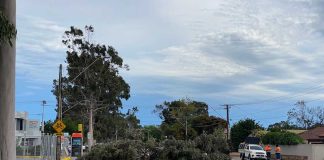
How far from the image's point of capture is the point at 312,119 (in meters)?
110


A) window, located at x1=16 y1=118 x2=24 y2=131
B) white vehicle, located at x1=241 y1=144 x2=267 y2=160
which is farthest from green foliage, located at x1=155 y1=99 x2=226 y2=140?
white vehicle, located at x1=241 y1=144 x2=267 y2=160

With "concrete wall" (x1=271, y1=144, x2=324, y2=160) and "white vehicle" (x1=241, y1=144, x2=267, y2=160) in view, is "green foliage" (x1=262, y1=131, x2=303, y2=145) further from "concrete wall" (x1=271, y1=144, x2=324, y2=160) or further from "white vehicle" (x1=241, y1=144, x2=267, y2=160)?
"white vehicle" (x1=241, y1=144, x2=267, y2=160)

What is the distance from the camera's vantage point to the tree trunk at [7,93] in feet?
28.0

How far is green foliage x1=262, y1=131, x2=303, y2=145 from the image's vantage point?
5222 centimetres

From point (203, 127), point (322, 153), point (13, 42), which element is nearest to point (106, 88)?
point (322, 153)

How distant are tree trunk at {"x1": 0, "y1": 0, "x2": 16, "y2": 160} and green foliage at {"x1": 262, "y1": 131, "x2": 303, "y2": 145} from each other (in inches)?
1816

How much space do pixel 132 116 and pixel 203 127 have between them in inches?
647

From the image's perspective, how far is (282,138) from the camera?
180 ft

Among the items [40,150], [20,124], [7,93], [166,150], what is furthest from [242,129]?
[7,93]

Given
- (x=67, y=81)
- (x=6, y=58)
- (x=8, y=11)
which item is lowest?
(x=6, y=58)

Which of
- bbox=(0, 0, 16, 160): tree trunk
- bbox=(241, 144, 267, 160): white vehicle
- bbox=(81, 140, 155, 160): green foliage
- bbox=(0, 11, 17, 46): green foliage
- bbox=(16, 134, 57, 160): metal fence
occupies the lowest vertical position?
bbox=(241, 144, 267, 160): white vehicle

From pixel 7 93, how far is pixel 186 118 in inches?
4045

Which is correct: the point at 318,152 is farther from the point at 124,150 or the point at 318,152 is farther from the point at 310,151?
the point at 124,150

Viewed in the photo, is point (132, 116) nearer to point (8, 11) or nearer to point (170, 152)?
point (170, 152)
